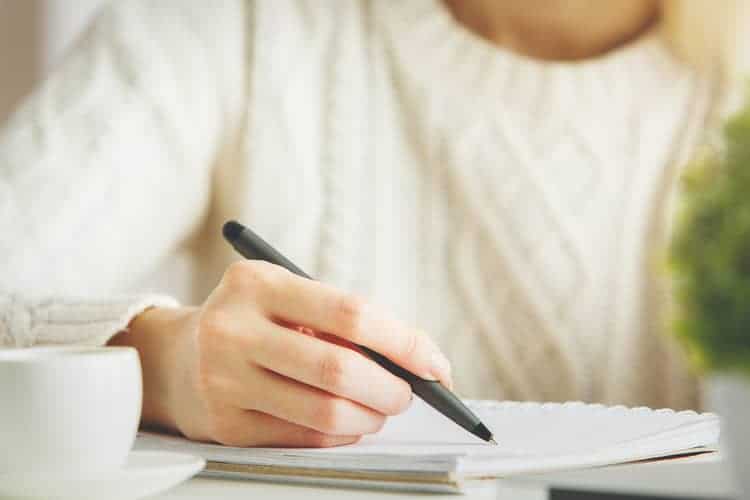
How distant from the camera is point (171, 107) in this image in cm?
115

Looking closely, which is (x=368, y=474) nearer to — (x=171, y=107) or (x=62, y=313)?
(x=62, y=313)

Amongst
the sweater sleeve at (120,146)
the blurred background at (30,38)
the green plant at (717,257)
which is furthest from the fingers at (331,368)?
the blurred background at (30,38)

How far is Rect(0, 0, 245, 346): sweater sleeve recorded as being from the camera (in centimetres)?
104

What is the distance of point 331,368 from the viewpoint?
0.54 metres

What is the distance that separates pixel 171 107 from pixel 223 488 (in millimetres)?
757

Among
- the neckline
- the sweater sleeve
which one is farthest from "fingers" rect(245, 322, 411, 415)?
the neckline

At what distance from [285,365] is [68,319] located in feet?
0.87

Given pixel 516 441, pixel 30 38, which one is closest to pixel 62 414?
pixel 516 441

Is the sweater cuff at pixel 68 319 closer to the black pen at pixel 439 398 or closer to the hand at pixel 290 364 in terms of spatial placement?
the hand at pixel 290 364

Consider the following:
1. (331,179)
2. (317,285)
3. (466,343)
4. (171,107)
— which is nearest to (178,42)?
(171,107)

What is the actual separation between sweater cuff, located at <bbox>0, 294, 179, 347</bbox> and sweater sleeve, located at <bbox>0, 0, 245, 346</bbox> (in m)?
0.21

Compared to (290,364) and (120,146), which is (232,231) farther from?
(120,146)

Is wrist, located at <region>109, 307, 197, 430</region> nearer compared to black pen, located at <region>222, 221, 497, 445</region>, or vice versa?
black pen, located at <region>222, 221, 497, 445</region>

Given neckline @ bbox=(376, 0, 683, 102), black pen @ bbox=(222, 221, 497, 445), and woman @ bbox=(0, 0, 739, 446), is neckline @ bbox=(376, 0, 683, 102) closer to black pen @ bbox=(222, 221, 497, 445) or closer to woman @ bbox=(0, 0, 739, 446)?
woman @ bbox=(0, 0, 739, 446)
